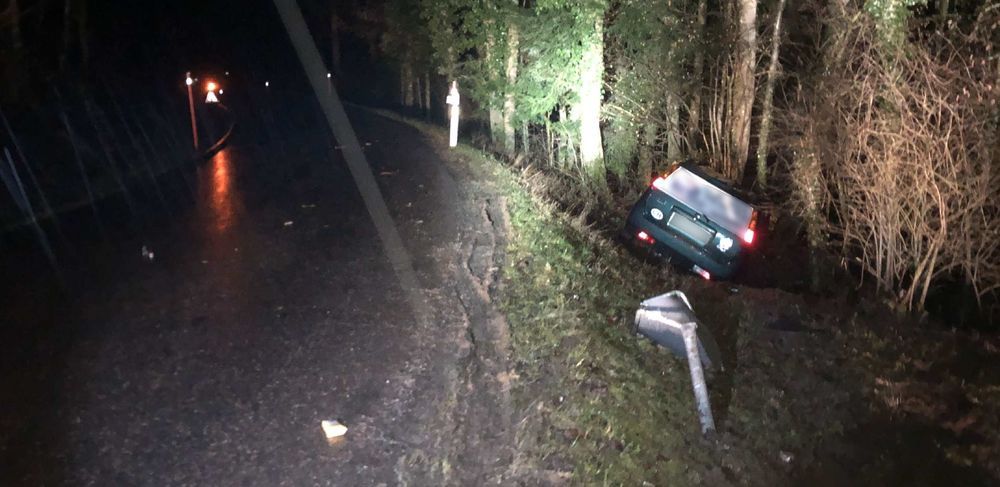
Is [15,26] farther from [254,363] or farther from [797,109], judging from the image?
[797,109]

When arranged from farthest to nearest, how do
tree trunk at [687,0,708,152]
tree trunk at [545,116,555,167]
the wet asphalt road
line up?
tree trunk at [545,116,555,167] < tree trunk at [687,0,708,152] < the wet asphalt road

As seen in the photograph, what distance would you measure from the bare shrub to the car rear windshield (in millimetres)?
1176

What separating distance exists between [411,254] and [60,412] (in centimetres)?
472

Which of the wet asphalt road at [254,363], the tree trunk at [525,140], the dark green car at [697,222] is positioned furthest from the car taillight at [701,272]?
the tree trunk at [525,140]

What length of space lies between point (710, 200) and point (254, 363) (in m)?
6.51

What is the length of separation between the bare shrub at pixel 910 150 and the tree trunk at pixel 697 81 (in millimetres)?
5079

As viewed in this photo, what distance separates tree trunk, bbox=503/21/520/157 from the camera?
63.5ft

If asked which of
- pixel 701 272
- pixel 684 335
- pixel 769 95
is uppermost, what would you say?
pixel 769 95

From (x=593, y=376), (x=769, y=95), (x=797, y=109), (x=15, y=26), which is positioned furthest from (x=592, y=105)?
(x=15, y=26)

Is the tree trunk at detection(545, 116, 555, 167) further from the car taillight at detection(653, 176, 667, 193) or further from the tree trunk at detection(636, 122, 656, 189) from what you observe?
the car taillight at detection(653, 176, 667, 193)

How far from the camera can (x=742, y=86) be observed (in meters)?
14.5

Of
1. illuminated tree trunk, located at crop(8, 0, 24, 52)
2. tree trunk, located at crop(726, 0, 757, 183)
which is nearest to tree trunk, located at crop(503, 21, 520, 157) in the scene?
tree trunk, located at crop(726, 0, 757, 183)

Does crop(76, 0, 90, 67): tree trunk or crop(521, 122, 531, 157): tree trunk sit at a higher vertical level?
crop(76, 0, 90, 67): tree trunk

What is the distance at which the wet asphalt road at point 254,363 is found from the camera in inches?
Answer: 207
